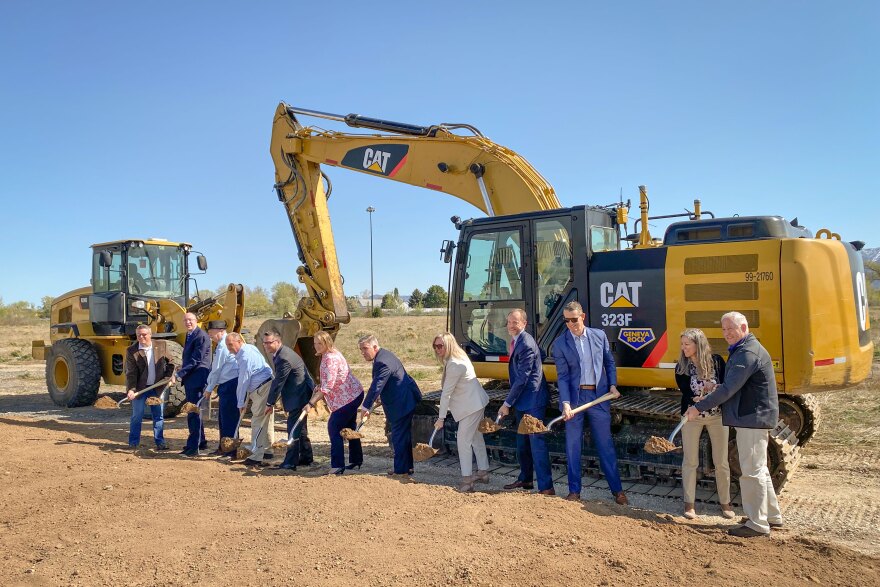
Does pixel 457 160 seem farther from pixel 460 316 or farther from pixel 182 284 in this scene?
pixel 182 284

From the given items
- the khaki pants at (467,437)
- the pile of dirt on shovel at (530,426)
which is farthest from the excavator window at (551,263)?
the pile of dirt on shovel at (530,426)

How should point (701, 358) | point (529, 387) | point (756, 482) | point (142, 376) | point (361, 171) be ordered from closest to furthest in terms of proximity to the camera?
point (756, 482), point (701, 358), point (529, 387), point (142, 376), point (361, 171)

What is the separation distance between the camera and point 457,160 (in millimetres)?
9508

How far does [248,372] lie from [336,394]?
1331 millimetres

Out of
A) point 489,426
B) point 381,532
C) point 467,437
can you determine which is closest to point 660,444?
point 489,426

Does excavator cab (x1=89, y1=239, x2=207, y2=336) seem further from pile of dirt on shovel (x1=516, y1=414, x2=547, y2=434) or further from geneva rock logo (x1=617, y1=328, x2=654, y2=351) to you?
geneva rock logo (x1=617, y1=328, x2=654, y2=351)

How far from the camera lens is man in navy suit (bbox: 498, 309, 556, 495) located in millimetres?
6988

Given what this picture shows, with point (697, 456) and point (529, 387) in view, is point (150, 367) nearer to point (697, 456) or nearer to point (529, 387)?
point (529, 387)

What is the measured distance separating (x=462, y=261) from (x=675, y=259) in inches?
98.6

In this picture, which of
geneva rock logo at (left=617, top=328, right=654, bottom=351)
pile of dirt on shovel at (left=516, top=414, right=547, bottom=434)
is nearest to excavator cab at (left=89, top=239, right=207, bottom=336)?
pile of dirt on shovel at (left=516, top=414, right=547, bottom=434)

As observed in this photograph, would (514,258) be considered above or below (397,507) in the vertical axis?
above

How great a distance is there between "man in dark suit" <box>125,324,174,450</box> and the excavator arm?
2285mm

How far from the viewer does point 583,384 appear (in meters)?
6.75

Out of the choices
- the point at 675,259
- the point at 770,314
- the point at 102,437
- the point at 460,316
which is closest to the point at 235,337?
the point at 460,316
